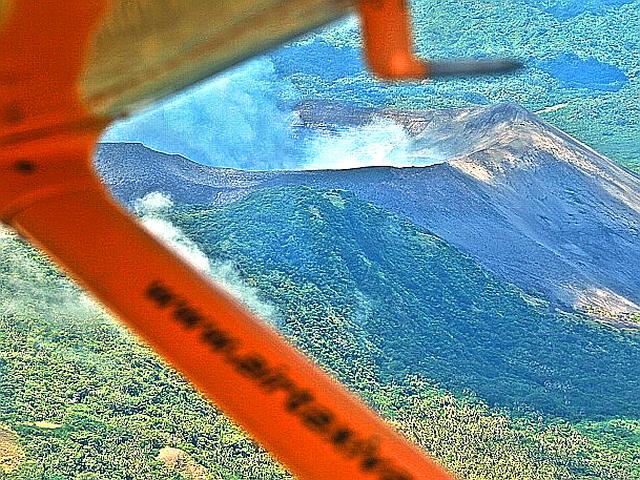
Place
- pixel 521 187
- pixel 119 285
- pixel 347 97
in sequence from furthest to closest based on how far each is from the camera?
pixel 347 97 → pixel 521 187 → pixel 119 285

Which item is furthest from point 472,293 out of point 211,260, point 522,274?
point 211,260

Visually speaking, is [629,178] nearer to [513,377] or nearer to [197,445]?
[513,377]

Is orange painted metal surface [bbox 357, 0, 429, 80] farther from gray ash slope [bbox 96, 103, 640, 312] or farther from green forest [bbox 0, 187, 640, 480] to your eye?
gray ash slope [bbox 96, 103, 640, 312]

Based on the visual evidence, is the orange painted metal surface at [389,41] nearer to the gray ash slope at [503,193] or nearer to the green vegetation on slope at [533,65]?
the gray ash slope at [503,193]

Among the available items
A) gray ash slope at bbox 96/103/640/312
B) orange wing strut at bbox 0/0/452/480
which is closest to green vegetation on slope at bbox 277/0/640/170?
gray ash slope at bbox 96/103/640/312

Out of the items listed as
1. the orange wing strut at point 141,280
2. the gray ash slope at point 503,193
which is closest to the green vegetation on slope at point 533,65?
the gray ash slope at point 503,193

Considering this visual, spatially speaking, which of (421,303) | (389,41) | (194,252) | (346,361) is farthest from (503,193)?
(389,41)
